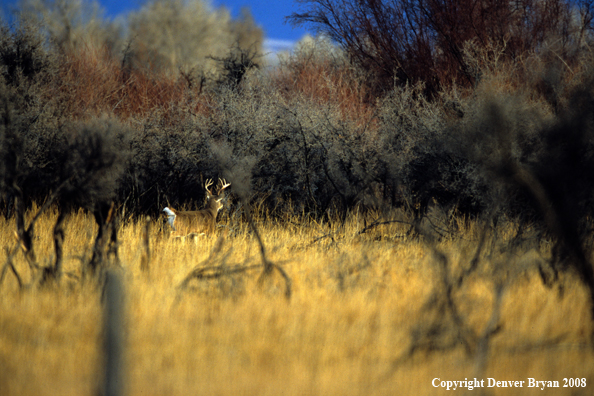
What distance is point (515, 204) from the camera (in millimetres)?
5730

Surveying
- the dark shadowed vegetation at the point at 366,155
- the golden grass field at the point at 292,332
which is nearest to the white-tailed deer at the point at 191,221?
the dark shadowed vegetation at the point at 366,155

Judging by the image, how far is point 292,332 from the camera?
3688mm

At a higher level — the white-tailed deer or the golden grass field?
the white-tailed deer

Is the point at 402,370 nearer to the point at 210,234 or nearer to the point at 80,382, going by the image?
the point at 80,382

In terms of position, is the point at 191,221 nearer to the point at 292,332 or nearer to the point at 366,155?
the point at 366,155

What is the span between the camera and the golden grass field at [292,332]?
3.09 m

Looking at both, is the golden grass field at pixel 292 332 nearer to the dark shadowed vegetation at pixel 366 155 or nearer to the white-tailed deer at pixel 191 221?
the dark shadowed vegetation at pixel 366 155

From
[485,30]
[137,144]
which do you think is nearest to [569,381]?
[137,144]

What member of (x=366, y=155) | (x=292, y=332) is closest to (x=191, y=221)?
(x=366, y=155)

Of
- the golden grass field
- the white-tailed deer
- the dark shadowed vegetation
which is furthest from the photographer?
the white-tailed deer

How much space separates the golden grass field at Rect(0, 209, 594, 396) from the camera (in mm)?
3092

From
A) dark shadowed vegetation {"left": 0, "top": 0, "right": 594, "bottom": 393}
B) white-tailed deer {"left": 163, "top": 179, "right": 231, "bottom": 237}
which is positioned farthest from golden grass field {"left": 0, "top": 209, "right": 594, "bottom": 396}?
white-tailed deer {"left": 163, "top": 179, "right": 231, "bottom": 237}

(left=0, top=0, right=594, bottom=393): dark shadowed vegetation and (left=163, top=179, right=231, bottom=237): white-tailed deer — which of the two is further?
(left=163, top=179, right=231, bottom=237): white-tailed deer

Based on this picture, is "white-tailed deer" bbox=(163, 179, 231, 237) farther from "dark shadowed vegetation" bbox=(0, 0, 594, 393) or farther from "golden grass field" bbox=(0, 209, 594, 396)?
"golden grass field" bbox=(0, 209, 594, 396)
